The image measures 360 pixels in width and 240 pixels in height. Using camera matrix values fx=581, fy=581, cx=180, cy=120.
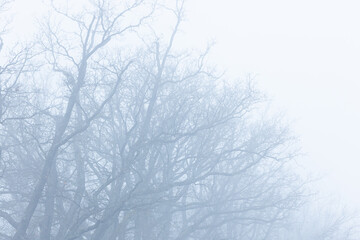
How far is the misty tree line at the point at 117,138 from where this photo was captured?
1550cm

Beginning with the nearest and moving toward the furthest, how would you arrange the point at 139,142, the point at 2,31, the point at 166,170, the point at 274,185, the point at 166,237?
the point at 2,31
the point at 139,142
the point at 166,170
the point at 166,237
the point at 274,185

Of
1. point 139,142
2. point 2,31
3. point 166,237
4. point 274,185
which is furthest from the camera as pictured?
point 274,185

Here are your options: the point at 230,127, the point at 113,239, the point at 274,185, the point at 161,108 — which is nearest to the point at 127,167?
the point at 113,239

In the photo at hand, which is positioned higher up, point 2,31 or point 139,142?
point 2,31

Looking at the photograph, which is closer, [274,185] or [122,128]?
[122,128]

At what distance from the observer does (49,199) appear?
52.8 ft

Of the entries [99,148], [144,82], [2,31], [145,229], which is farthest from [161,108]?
[2,31]

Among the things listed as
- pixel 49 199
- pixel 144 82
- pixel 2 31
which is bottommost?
pixel 49 199

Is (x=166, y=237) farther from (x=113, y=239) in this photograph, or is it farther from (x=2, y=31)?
(x=2, y=31)

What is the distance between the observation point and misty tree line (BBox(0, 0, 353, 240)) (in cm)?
1550

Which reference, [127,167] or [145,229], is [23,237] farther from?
[145,229]

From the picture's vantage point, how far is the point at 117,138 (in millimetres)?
19578

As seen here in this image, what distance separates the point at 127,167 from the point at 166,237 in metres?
5.89

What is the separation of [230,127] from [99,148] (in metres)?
4.83
